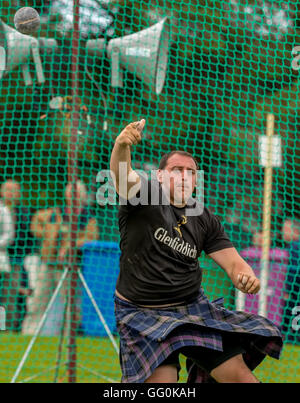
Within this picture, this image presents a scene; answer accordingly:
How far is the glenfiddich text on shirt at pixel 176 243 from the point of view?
3.33 m

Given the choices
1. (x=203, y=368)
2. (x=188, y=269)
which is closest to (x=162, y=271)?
(x=188, y=269)

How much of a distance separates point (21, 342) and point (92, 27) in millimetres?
3056

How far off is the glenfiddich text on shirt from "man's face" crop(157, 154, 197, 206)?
19 centimetres

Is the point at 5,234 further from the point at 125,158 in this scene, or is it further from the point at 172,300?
the point at 125,158

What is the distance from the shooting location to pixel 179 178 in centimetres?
341

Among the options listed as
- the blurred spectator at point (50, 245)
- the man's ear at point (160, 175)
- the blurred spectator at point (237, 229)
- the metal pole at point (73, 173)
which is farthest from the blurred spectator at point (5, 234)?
the man's ear at point (160, 175)

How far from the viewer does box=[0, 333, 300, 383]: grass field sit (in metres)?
5.50

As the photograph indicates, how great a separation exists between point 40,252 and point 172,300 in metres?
3.97

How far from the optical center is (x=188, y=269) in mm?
3426

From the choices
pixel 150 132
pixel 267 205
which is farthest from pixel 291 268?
pixel 150 132

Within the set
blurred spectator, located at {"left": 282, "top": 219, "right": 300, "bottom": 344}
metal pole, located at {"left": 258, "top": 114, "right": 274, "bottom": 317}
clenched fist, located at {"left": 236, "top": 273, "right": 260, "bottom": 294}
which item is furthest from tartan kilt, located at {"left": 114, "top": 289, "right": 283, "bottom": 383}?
blurred spectator, located at {"left": 282, "top": 219, "right": 300, "bottom": 344}

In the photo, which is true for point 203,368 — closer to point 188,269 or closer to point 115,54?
point 188,269

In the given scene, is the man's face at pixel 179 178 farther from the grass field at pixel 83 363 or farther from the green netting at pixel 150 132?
the green netting at pixel 150 132

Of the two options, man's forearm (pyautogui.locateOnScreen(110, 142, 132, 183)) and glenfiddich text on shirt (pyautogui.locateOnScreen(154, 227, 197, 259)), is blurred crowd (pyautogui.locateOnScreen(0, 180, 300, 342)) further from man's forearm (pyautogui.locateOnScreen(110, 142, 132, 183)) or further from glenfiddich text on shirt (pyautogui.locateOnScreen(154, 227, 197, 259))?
man's forearm (pyautogui.locateOnScreen(110, 142, 132, 183))
